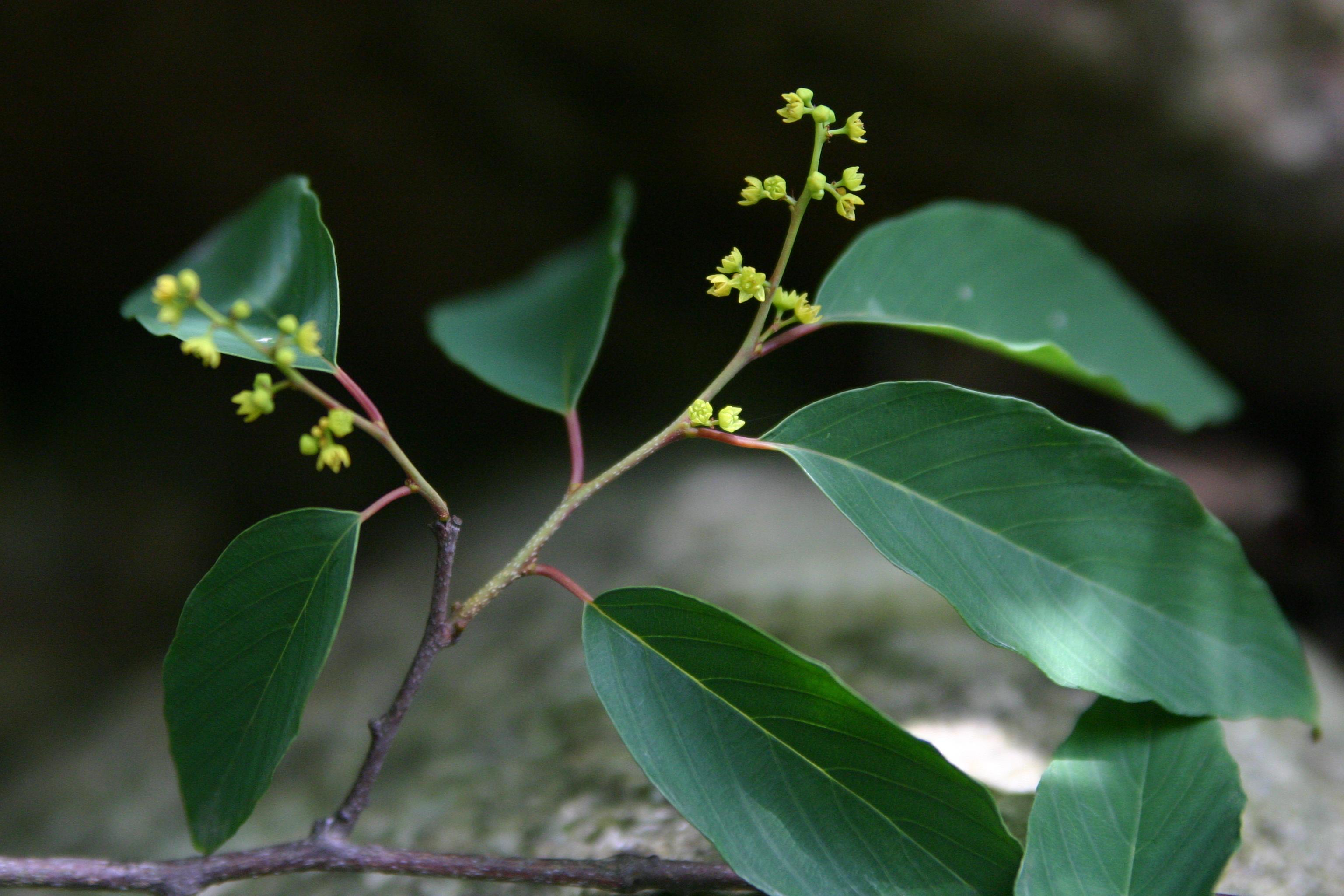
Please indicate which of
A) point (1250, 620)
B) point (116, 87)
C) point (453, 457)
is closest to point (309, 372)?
point (453, 457)

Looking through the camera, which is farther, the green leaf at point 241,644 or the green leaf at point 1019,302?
the green leaf at point 1019,302

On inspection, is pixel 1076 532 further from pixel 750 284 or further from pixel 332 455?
pixel 332 455

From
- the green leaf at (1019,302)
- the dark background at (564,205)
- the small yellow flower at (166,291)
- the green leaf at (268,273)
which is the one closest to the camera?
the small yellow flower at (166,291)

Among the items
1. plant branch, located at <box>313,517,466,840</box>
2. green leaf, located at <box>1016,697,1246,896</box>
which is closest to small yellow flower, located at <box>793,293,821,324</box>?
plant branch, located at <box>313,517,466,840</box>

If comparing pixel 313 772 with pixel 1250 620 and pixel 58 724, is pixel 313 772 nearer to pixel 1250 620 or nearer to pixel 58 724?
pixel 58 724

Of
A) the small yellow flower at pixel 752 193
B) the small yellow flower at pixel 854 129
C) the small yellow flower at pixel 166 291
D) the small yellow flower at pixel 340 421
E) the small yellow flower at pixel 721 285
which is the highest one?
the small yellow flower at pixel 854 129

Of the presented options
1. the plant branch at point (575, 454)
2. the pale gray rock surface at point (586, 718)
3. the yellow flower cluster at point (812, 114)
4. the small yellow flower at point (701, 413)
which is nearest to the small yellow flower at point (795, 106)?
the yellow flower cluster at point (812, 114)

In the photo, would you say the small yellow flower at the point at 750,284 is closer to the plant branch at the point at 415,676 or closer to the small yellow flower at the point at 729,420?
the small yellow flower at the point at 729,420

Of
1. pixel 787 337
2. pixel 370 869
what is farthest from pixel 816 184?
pixel 370 869
